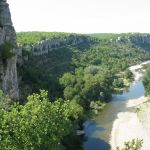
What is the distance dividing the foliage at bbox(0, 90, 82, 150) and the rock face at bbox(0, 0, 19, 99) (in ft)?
57.6

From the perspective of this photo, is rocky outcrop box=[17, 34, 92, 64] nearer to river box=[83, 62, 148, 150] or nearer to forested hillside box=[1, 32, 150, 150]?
forested hillside box=[1, 32, 150, 150]

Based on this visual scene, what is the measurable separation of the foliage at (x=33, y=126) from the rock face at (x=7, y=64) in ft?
57.6

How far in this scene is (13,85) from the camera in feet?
190

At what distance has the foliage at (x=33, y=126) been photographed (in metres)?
33.6

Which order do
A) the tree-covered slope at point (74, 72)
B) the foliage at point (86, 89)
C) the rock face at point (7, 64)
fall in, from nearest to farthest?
the rock face at point (7, 64) → the tree-covered slope at point (74, 72) → the foliage at point (86, 89)

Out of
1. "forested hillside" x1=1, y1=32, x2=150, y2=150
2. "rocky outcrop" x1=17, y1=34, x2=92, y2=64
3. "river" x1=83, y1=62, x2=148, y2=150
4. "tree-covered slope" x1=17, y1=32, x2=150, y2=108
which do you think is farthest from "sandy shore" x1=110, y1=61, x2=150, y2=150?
"rocky outcrop" x1=17, y1=34, x2=92, y2=64

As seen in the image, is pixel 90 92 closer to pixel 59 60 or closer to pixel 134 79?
pixel 59 60

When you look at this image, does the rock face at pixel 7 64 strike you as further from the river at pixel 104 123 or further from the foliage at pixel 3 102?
the river at pixel 104 123

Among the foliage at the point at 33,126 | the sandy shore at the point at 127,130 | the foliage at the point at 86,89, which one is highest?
the foliage at the point at 33,126

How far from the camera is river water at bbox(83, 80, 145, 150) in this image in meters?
71.2

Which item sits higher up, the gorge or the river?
the gorge

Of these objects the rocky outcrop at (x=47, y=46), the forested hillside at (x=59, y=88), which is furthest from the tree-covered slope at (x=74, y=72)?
the rocky outcrop at (x=47, y=46)

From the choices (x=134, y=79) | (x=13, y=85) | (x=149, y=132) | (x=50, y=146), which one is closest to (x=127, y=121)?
(x=149, y=132)

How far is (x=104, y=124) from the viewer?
84.7m
